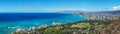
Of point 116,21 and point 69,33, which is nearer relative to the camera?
point 116,21

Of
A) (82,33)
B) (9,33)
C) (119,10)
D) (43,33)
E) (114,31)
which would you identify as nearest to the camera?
(114,31)

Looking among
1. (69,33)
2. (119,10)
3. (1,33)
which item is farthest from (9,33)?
(119,10)

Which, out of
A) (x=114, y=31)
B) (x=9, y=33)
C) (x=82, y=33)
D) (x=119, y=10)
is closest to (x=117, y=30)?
(x=114, y=31)

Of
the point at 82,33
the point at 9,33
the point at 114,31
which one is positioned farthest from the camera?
the point at 9,33

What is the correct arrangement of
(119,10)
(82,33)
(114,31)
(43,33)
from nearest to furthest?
1. (114,31)
2. (82,33)
3. (43,33)
4. (119,10)

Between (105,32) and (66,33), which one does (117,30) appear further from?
(66,33)

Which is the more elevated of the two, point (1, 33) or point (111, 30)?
point (111, 30)

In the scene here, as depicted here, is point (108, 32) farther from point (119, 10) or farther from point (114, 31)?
point (119, 10)

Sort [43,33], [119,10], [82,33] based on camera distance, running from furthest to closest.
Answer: [119,10] → [43,33] → [82,33]

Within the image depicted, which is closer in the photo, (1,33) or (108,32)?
(108,32)
